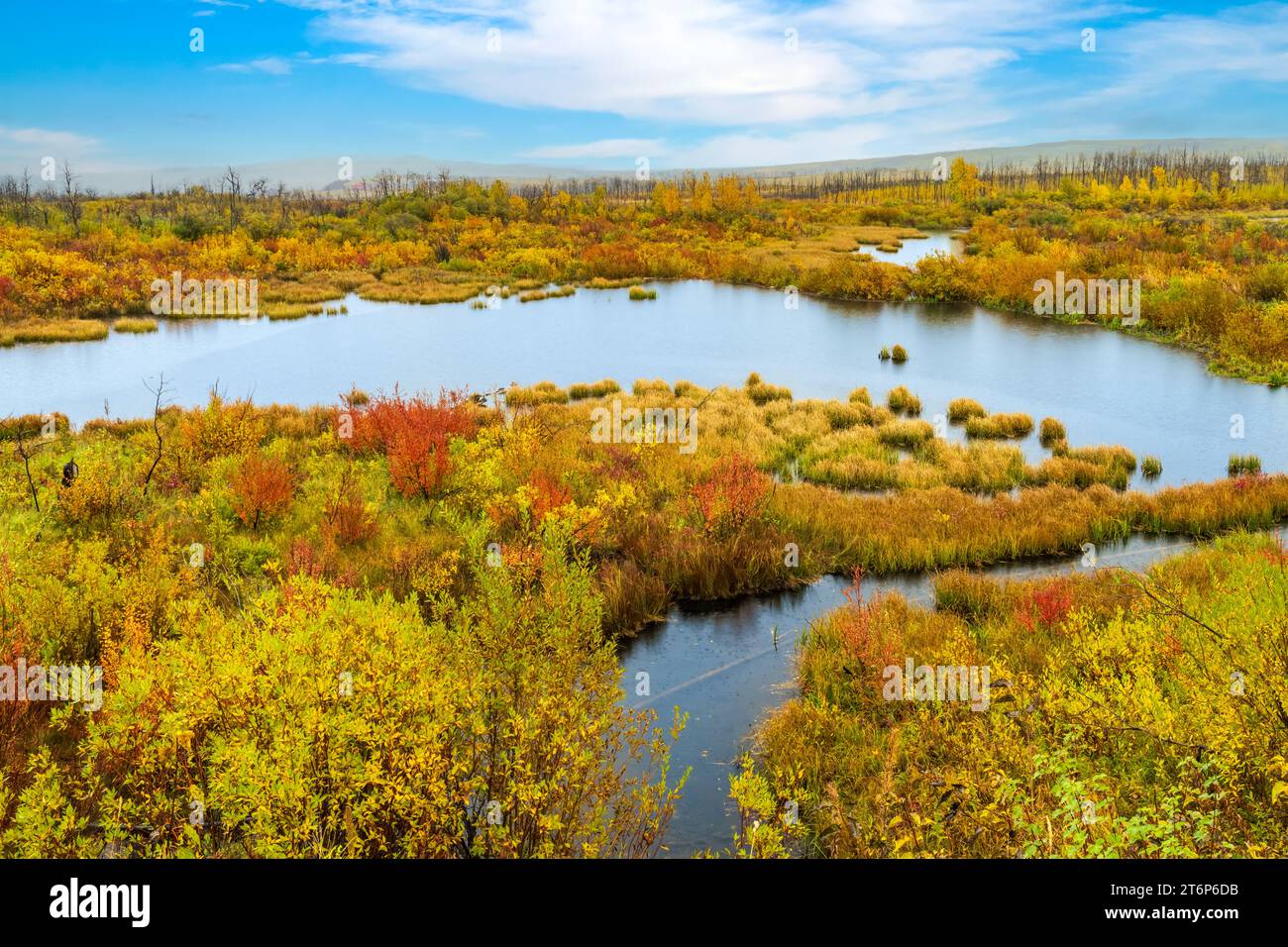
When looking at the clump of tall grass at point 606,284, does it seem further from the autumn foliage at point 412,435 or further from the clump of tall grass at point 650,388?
the autumn foliage at point 412,435

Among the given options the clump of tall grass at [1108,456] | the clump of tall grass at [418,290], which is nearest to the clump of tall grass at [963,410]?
the clump of tall grass at [1108,456]

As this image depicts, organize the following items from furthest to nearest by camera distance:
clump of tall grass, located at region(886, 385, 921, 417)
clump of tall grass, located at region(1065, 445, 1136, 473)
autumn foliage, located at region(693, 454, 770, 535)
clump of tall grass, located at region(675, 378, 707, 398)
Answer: clump of tall grass, located at region(675, 378, 707, 398) < clump of tall grass, located at region(886, 385, 921, 417) < clump of tall grass, located at region(1065, 445, 1136, 473) < autumn foliage, located at region(693, 454, 770, 535)

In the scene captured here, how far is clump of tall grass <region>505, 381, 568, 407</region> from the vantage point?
62.7 feet

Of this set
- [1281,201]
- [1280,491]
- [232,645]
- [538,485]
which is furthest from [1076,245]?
[1281,201]

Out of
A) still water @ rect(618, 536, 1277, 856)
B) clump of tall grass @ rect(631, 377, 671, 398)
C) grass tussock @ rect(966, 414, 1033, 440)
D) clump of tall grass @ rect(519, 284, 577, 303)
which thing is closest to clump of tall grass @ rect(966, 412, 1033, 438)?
grass tussock @ rect(966, 414, 1033, 440)

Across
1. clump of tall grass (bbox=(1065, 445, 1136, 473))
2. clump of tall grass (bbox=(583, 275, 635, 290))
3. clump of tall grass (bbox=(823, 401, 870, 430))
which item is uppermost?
clump of tall grass (bbox=(583, 275, 635, 290))

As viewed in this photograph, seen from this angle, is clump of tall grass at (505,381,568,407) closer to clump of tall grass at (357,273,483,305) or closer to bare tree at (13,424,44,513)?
bare tree at (13,424,44,513)

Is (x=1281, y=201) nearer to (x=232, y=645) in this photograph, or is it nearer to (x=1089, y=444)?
(x=1089, y=444)

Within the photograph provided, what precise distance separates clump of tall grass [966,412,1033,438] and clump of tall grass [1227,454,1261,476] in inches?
138

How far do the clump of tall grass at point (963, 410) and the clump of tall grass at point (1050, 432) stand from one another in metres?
1.38

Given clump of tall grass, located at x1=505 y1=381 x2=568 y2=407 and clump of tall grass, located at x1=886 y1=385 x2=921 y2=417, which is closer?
clump of tall grass, located at x1=886 y1=385 x2=921 y2=417

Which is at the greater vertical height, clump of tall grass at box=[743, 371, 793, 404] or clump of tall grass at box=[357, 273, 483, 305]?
clump of tall grass at box=[357, 273, 483, 305]

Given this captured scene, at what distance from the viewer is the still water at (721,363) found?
1769 centimetres
